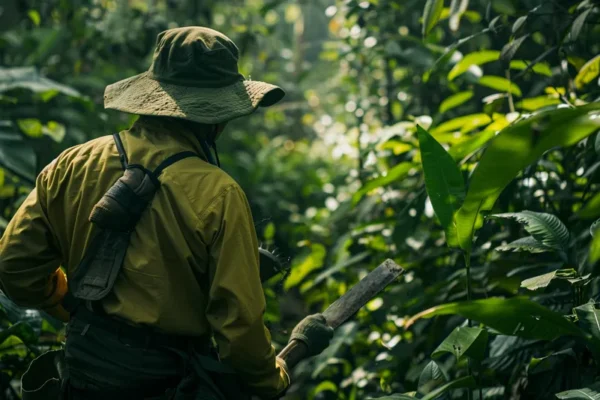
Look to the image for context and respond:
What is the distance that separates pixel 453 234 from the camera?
2.82 metres

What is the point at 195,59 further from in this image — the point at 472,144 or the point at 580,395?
the point at 580,395

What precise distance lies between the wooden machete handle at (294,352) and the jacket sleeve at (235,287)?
0.30m

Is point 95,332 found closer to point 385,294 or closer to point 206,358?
point 206,358

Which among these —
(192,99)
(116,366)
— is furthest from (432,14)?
(116,366)

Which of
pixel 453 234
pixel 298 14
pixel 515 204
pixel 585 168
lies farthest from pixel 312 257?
pixel 298 14

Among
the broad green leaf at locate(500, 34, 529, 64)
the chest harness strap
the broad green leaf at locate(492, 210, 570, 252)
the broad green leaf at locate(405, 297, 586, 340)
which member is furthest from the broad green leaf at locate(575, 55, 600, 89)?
the chest harness strap

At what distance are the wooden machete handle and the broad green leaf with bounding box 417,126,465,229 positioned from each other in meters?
0.65

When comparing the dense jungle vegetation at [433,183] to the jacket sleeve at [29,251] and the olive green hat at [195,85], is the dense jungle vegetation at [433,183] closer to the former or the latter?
the olive green hat at [195,85]

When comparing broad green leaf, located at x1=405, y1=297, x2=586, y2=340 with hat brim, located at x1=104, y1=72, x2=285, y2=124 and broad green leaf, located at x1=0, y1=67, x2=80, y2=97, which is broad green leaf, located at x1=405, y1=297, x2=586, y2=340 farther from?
broad green leaf, located at x1=0, y1=67, x2=80, y2=97

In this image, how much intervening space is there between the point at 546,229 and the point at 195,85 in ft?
4.25

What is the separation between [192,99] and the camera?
2709mm

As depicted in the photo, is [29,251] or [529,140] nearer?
[529,140]

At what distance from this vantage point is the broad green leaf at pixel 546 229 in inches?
114

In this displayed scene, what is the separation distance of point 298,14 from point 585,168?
33.4 ft
